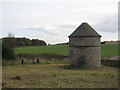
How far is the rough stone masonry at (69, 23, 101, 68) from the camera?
32031 mm

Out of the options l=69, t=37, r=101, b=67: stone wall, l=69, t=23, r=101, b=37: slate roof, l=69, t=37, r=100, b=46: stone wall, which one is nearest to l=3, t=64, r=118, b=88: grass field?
l=69, t=37, r=101, b=67: stone wall

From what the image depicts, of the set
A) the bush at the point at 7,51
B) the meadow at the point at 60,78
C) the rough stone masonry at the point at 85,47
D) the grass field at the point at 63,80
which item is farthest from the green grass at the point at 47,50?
the grass field at the point at 63,80

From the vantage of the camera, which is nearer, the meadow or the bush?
the meadow

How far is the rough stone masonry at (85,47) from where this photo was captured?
1261 inches

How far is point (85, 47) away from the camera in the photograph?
105ft

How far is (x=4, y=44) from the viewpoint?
3944cm

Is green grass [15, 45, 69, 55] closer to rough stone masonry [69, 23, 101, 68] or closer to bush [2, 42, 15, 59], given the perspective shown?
bush [2, 42, 15, 59]

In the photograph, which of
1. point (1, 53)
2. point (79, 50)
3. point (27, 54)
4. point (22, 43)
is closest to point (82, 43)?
point (79, 50)

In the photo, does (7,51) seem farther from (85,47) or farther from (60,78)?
(60,78)

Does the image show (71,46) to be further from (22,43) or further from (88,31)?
(22,43)

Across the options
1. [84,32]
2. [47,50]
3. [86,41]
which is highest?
[84,32]

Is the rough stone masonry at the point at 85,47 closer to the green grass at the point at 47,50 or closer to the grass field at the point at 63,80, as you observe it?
the grass field at the point at 63,80

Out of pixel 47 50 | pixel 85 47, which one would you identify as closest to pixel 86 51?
pixel 85 47

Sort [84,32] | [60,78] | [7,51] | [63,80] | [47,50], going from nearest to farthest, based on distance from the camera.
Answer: [63,80]
[60,78]
[84,32]
[7,51]
[47,50]
